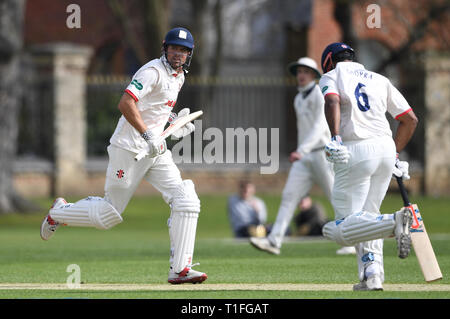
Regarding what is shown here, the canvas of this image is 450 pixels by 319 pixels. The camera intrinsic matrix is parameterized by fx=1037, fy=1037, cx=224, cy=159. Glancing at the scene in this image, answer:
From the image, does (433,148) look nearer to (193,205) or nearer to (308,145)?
(308,145)

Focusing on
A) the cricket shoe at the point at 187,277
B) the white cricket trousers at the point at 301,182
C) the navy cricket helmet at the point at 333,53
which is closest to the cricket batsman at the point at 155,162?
the cricket shoe at the point at 187,277

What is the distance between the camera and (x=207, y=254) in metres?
12.7

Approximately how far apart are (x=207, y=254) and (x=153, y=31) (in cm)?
1157

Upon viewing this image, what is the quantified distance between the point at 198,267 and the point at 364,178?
2921 millimetres

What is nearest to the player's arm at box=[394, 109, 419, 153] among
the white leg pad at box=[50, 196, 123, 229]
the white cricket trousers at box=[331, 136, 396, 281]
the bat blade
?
the white cricket trousers at box=[331, 136, 396, 281]

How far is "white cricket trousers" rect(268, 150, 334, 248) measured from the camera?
12266 millimetres

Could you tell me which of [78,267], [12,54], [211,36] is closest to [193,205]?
[78,267]

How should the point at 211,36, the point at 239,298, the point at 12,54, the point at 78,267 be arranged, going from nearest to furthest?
the point at 239,298, the point at 78,267, the point at 12,54, the point at 211,36

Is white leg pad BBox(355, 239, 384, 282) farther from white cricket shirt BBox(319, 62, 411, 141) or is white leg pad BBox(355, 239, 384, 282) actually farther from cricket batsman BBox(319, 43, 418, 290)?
white cricket shirt BBox(319, 62, 411, 141)

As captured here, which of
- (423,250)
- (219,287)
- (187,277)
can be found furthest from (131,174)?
(423,250)

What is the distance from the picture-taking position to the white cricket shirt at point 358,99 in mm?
8422

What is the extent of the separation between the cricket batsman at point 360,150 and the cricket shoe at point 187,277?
1.13 meters

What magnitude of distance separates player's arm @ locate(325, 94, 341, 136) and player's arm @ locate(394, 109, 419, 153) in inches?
26.4

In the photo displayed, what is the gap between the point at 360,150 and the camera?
8398 mm
